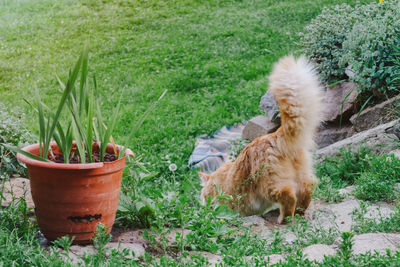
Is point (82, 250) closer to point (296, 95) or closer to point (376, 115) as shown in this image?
point (296, 95)

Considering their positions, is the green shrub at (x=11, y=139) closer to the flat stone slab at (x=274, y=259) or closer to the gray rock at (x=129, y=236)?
the gray rock at (x=129, y=236)

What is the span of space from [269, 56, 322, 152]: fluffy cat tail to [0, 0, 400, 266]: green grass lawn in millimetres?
846

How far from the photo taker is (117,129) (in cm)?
677

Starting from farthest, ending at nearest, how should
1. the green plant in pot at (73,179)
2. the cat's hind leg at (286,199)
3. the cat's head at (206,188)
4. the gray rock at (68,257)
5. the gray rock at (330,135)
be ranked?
the gray rock at (330,135) → the cat's head at (206,188) → the cat's hind leg at (286,199) → the green plant in pot at (73,179) → the gray rock at (68,257)

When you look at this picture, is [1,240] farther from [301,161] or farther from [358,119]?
[358,119]

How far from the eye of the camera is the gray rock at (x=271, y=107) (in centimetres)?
576

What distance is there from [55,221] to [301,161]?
5.83ft

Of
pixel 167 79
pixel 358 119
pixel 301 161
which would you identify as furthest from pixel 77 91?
pixel 167 79

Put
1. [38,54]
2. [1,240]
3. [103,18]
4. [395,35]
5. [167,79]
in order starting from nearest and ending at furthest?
[1,240]
[395,35]
[167,79]
[38,54]
[103,18]

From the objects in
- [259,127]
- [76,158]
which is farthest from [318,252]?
[259,127]

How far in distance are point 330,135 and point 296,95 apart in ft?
8.40

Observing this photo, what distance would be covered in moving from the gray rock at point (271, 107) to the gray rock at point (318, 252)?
3454 mm

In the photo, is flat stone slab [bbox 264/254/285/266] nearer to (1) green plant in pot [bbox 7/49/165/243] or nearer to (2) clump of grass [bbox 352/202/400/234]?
(2) clump of grass [bbox 352/202/400/234]

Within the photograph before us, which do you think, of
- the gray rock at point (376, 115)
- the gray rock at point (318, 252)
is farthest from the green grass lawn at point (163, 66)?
the gray rock at point (376, 115)
